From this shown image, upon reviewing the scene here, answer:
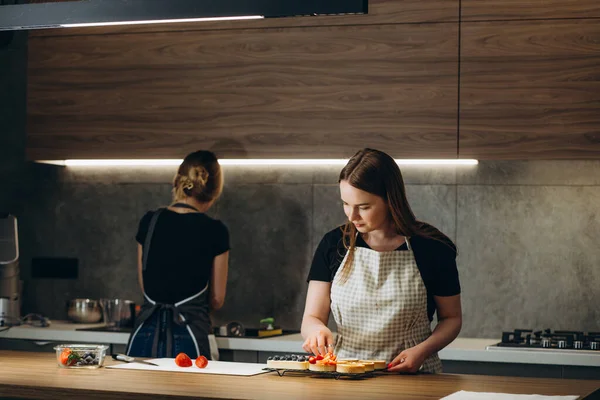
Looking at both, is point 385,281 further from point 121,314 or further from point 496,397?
point 121,314

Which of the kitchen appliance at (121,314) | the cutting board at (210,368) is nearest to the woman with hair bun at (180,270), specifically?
the kitchen appliance at (121,314)

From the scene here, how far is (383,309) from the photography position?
2902mm

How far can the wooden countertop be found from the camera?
228 centimetres

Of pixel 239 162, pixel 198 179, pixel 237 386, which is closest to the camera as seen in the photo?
pixel 237 386

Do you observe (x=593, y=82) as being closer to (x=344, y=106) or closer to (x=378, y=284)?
(x=344, y=106)

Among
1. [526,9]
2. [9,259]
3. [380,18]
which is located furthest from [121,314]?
[526,9]

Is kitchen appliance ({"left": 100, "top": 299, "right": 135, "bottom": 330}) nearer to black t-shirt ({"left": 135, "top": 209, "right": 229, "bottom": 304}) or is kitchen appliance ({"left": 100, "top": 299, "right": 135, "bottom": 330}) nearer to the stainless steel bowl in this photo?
the stainless steel bowl

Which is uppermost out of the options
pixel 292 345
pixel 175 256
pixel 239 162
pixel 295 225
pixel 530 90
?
pixel 530 90

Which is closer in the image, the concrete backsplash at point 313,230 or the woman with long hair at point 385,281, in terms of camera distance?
the woman with long hair at point 385,281

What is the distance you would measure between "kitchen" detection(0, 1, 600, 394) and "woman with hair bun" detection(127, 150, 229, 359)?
11.3 inches

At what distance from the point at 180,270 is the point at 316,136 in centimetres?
83

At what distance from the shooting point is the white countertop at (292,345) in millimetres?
3518

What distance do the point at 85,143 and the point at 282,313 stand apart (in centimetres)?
118

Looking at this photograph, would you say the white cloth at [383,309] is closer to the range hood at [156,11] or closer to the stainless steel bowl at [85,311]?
the range hood at [156,11]
